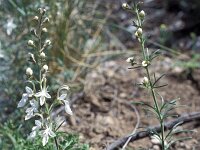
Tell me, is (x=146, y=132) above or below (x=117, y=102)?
below

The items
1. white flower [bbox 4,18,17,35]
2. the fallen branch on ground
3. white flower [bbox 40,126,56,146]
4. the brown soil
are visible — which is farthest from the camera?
white flower [bbox 4,18,17,35]

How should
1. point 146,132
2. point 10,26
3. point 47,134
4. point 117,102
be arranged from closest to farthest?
point 47,134 → point 146,132 → point 10,26 → point 117,102

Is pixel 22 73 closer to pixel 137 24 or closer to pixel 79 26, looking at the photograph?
pixel 79 26

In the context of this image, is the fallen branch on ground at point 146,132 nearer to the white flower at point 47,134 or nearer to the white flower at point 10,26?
the white flower at point 47,134

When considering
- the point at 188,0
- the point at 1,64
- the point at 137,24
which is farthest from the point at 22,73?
the point at 188,0

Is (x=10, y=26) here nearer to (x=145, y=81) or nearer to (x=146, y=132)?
(x=146, y=132)

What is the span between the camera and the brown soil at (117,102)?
11.7ft

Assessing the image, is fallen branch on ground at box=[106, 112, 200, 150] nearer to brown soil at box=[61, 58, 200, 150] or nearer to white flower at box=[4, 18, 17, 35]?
brown soil at box=[61, 58, 200, 150]

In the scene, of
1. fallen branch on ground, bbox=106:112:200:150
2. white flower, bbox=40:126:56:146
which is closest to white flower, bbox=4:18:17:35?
fallen branch on ground, bbox=106:112:200:150

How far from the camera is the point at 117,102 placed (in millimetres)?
4086

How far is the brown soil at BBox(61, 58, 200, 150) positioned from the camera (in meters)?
3.57

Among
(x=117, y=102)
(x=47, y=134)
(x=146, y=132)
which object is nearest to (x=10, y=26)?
(x=117, y=102)

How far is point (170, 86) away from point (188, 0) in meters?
1.43

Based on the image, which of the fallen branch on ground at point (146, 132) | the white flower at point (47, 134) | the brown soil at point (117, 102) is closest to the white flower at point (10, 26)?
the brown soil at point (117, 102)
